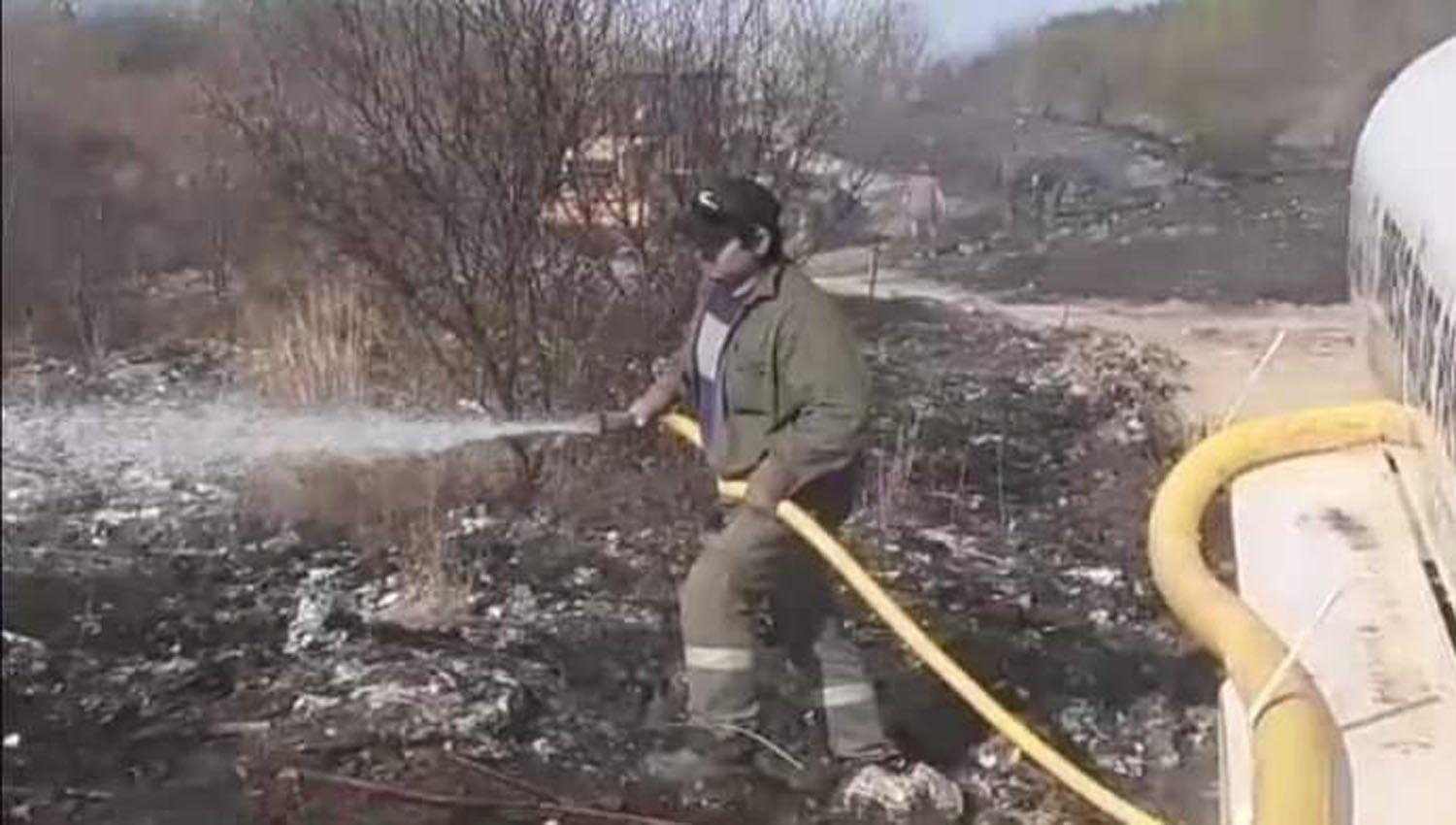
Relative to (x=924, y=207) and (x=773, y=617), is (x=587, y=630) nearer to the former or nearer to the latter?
(x=773, y=617)

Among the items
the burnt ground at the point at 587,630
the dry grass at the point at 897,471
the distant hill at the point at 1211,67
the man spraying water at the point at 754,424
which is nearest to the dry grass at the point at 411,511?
the burnt ground at the point at 587,630

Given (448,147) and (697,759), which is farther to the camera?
(697,759)

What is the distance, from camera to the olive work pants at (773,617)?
5.34ft

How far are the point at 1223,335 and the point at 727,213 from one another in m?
0.35

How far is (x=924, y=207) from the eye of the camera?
1.61 meters

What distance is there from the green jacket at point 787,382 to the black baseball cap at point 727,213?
36mm

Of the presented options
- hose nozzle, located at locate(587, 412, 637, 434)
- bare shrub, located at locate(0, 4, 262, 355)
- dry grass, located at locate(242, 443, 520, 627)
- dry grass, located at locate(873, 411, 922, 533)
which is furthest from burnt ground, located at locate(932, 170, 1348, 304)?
bare shrub, located at locate(0, 4, 262, 355)

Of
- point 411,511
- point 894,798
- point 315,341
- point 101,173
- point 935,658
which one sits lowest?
point 894,798

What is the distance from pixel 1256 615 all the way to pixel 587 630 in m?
0.45

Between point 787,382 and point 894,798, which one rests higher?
point 787,382

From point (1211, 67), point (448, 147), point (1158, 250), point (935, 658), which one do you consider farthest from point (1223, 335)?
point (448, 147)

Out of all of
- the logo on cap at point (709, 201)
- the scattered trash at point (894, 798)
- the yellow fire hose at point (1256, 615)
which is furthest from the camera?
the scattered trash at point (894, 798)

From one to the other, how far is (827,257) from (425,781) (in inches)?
17.5

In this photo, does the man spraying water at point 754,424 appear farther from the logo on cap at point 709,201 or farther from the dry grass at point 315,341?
the dry grass at point 315,341
